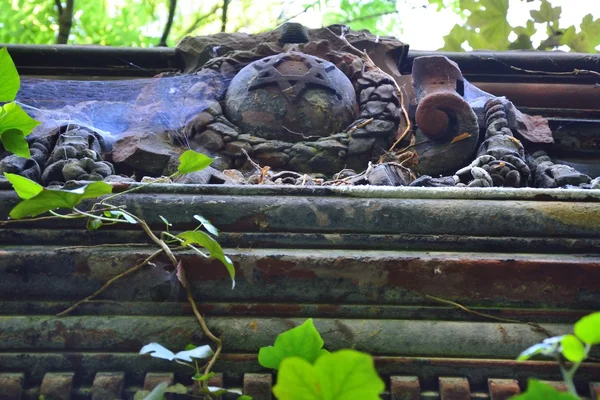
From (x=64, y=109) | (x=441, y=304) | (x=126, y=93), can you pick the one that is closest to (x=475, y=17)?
(x=126, y=93)

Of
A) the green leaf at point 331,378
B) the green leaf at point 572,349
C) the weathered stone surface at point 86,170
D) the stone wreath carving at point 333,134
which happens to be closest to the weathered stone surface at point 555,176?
the stone wreath carving at point 333,134

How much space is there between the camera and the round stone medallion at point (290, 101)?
2.27 meters

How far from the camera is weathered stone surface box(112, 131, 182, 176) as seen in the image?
7.00 feet

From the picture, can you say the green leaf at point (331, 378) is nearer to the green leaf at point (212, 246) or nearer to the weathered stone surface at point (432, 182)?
the green leaf at point (212, 246)

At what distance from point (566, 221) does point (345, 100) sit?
3.34 ft

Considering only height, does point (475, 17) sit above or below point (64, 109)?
above

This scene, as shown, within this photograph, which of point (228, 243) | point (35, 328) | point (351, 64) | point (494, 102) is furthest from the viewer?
point (351, 64)

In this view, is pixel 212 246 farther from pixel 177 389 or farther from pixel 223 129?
pixel 223 129

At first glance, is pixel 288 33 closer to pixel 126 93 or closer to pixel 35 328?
pixel 126 93

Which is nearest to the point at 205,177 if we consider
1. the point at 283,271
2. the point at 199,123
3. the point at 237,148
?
the point at 237,148

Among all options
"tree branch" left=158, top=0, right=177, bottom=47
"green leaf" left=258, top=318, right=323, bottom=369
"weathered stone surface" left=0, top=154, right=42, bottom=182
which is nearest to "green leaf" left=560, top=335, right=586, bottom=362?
"green leaf" left=258, top=318, right=323, bottom=369

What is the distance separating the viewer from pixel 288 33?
265cm

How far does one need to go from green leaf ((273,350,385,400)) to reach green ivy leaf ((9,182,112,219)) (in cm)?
55

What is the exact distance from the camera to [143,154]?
2143mm
